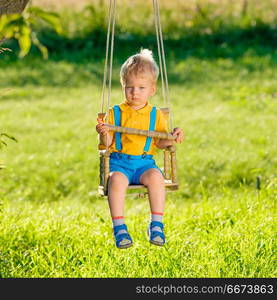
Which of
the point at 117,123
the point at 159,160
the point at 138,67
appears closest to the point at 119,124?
the point at 117,123

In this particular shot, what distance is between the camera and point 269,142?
8820mm

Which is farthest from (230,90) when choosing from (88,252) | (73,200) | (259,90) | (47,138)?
(88,252)

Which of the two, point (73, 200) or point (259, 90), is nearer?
point (73, 200)

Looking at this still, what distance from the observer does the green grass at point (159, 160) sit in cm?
493

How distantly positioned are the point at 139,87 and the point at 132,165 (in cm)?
45

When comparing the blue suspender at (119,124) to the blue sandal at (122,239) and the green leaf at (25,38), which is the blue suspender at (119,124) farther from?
the green leaf at (25,38)

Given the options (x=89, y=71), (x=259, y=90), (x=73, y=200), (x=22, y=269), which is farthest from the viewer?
(x=89, y=71)

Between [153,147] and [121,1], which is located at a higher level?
[121,1]

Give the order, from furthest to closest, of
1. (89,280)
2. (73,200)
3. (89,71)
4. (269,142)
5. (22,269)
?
(89,71) → (269,142) → (73,200) → (22,269) → (89,280)

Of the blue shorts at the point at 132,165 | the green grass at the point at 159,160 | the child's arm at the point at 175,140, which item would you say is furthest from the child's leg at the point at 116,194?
the green grass at the point at 159,160

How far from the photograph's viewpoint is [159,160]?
8.44 metres

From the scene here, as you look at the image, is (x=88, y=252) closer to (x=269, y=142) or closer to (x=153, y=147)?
(x=153, y=147)

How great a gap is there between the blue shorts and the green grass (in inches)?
36.5

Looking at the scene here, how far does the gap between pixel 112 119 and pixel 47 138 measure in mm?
5200
